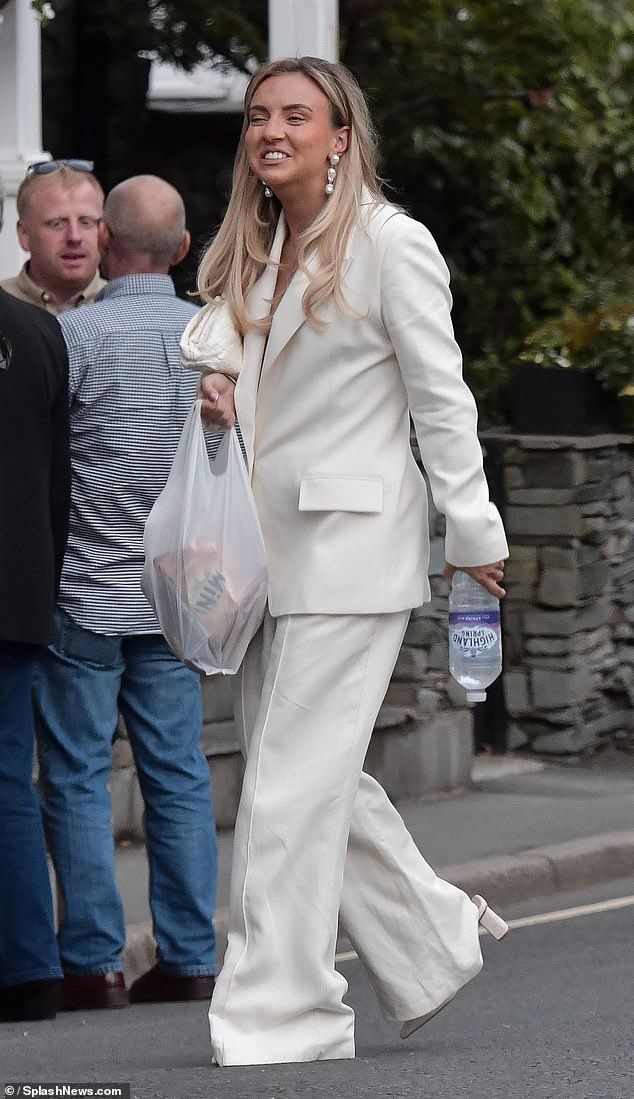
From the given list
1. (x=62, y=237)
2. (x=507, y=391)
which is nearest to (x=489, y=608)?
(x=62, y=237)

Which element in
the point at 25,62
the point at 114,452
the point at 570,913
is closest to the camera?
the point at 114,452

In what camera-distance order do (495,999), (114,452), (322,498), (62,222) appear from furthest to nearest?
1. (62,222)
2. (495,999)
3. (114,452)
4. (322,498)

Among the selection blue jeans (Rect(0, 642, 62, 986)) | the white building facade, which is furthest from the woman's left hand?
the white building facade

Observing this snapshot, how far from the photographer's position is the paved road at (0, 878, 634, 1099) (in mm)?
3508

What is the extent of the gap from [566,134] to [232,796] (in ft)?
14.7

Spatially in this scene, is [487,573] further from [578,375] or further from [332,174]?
[578,375]

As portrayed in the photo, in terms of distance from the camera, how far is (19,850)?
461cm

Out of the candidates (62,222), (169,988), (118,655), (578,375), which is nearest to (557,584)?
(578,375)

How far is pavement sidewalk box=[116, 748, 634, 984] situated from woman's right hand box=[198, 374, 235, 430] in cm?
236

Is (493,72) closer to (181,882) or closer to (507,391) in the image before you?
(507,391)

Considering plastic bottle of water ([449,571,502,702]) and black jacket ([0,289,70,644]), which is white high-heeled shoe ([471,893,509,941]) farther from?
black jacket ([0,289,70,644])

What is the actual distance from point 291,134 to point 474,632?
1056 mm

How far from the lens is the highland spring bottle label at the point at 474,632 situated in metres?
4.01

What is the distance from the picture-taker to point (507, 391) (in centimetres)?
1009
